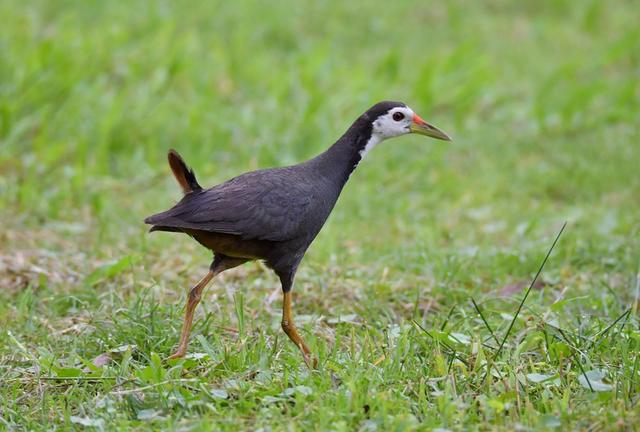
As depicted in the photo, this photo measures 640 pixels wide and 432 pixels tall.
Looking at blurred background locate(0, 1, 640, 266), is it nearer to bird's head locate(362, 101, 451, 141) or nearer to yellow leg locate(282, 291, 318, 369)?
bird's head locate(362, 101, 451, 141)

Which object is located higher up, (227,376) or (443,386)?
(227,376)

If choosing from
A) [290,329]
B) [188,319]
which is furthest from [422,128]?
[188,319]

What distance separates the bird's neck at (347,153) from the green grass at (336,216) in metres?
0.71

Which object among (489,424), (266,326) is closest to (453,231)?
(266,326)

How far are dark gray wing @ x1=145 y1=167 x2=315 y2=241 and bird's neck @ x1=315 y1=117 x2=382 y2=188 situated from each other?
0.22m

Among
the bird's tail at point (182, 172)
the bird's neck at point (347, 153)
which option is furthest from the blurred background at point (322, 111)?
the bird's tail at point (182, 172)

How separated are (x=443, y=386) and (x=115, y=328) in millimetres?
1541

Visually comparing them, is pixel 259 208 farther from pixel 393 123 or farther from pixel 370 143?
pixel 393 123

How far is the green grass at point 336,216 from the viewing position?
3752 millimetres

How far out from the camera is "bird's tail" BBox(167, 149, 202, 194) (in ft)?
14.1

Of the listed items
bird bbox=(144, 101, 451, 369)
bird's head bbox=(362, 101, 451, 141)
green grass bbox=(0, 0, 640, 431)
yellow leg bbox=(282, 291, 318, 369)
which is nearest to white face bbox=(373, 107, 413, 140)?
bird's head bbox=(362, 101, 451, 141)

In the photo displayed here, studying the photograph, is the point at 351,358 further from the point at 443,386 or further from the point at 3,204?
the point at 3,204

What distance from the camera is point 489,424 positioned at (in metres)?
3.51

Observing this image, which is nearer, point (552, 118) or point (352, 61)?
point (552, 118)
